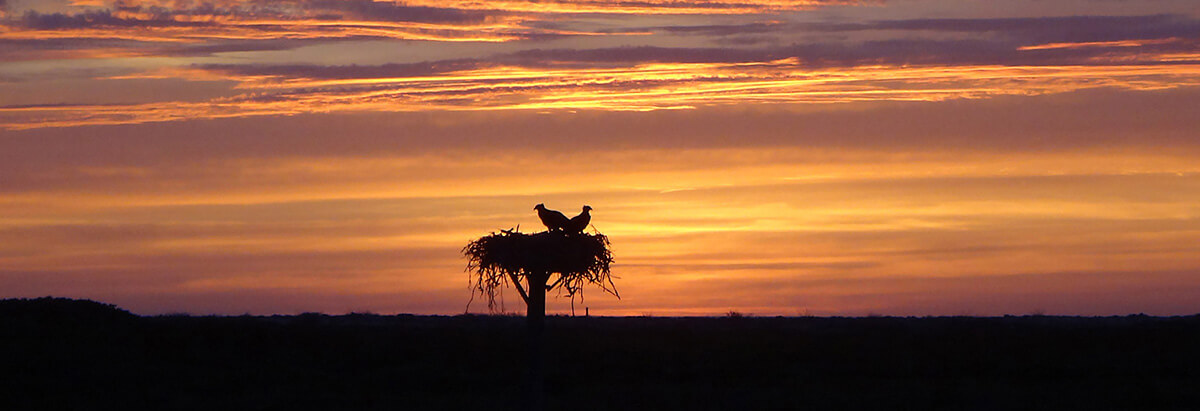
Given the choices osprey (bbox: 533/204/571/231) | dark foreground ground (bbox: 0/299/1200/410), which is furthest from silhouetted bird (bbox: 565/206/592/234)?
dark foreground ground (bbox: 0/299/1200/410)

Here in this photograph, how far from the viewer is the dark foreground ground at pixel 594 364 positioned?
2536 centimetres

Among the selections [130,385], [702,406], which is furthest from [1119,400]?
[130,385]

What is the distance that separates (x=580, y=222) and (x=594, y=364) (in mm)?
16004

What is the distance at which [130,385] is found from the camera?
88.6ft

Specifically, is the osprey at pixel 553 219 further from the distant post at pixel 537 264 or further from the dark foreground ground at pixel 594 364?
the dark foreground ground at pixel 594 364

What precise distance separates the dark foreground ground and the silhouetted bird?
858 cm

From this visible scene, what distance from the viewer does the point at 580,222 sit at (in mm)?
16750

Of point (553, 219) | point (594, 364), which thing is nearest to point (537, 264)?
point (553, 219)

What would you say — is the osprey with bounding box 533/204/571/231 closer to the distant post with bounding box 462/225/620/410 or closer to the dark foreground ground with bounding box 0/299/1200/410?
the distant post with bounding box 462/225/620/410

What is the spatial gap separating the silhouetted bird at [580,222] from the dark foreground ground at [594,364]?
8.58 meters

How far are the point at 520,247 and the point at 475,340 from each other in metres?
18.7

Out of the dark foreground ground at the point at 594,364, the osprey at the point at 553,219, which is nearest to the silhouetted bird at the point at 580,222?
the osprey at the point at 553,219

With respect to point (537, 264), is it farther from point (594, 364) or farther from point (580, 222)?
point (594, 364)

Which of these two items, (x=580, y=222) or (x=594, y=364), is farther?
(x=594, y=364)
